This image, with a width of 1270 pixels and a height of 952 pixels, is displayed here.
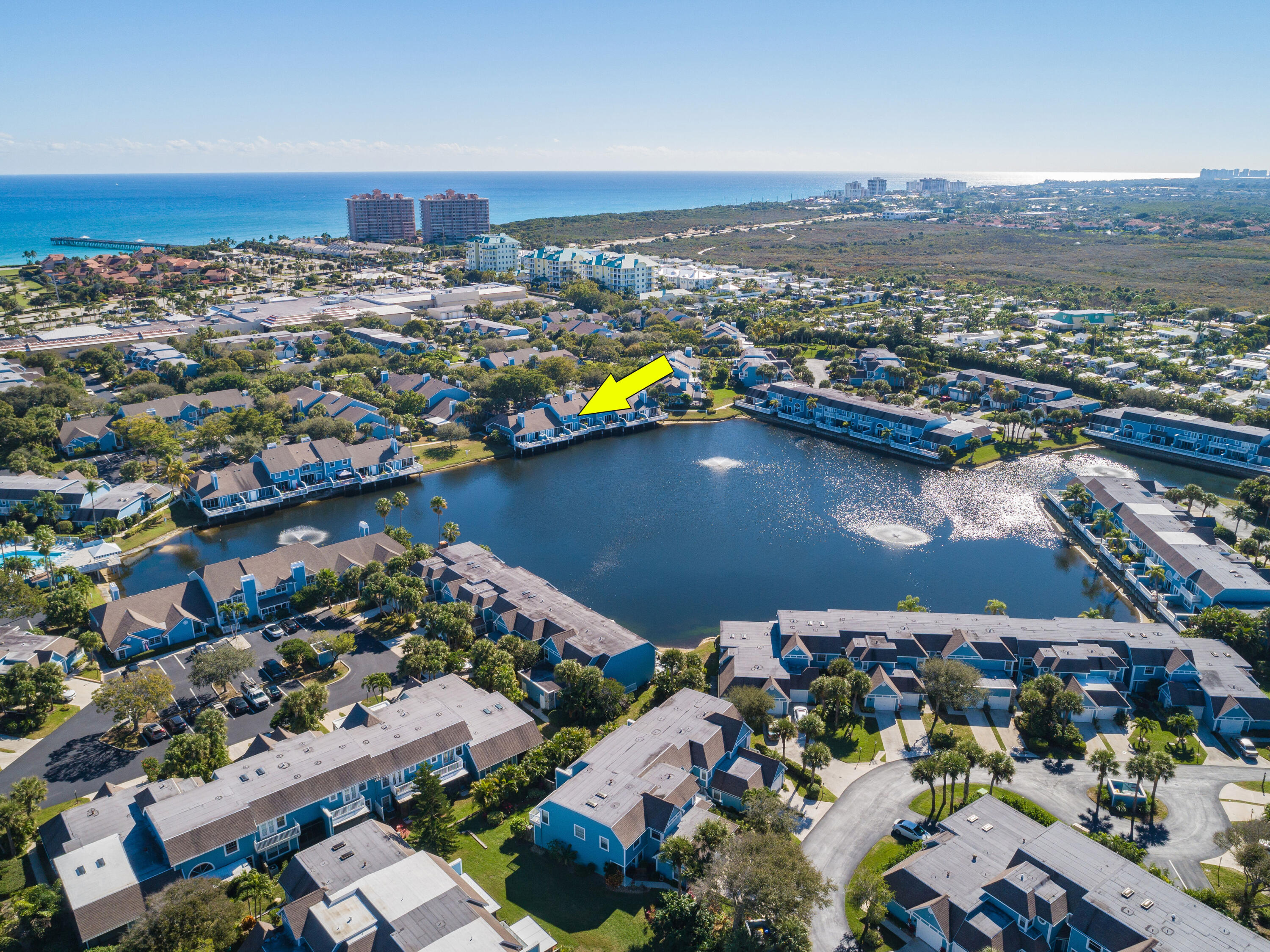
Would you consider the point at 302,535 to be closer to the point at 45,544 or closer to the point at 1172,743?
the point at 45,544

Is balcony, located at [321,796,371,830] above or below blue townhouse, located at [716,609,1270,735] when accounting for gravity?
below

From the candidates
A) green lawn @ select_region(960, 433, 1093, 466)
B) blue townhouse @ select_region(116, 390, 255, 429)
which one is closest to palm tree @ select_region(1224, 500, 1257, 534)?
green lawn @ select_region(960, 433, 1093, 466)

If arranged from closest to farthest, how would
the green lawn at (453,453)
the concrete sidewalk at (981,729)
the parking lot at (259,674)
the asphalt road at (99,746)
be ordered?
the asphalt road at (99,746), the concrete sidewalk at (981,729), the parking lot at (259,674), the green lawn at (453,453)

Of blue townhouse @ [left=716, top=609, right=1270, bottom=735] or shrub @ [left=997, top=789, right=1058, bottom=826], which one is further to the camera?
blue townhouse @ [left=716, top=609, right=1270, bottom=735]

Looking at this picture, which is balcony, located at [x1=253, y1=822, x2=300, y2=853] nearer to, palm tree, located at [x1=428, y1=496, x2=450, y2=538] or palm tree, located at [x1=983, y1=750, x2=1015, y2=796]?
palm tree, located at [x1=983, y1=750, x2=1015, y2=796]

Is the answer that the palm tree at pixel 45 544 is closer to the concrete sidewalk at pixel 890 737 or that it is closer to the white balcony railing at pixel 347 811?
the white balcony railing at pixel 347 811

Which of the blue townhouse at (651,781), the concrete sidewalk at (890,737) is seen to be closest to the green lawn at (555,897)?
the blue townhouse at (651,781)

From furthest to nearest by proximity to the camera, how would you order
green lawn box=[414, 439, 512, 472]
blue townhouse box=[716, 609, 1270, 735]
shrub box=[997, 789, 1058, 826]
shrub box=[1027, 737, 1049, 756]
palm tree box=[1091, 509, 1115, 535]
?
green lawn box=[414, 439, 512, 472] < palm tree box=[1091, 509, 1115, 535] < blue townhouse box=[716, 609, 1270, 735] < shrub box=[1027, 737, 1049, 756] < shrub box=[997, 789, 1058, 826]

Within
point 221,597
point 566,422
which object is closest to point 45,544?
point 221,597
